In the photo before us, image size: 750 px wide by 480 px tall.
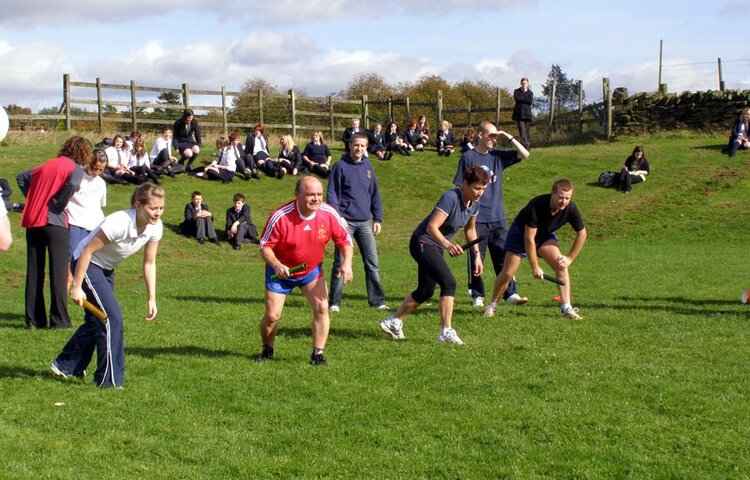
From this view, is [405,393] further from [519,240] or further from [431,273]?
[519,240]

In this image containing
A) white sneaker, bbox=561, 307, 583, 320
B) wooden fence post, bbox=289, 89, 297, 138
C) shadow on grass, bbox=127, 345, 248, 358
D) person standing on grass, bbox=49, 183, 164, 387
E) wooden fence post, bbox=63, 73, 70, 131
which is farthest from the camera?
wooden fence post, bbox=289, 89, 297, 138

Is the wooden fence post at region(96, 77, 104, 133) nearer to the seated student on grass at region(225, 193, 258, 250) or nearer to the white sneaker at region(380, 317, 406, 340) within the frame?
the seated student on grass at region(225, 193, 258, 250)

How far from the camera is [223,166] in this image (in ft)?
86.4

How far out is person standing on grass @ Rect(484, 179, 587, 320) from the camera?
10.8 m

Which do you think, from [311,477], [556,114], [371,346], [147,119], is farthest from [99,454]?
[556,114]

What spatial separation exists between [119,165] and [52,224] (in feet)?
43.9

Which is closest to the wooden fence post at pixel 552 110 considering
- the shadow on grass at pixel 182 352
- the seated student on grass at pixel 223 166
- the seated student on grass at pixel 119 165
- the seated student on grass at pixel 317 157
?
the seated student on grass at pixel 317 157

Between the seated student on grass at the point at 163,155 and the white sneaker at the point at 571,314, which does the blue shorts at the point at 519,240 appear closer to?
the white sneaker at the point at 571,314

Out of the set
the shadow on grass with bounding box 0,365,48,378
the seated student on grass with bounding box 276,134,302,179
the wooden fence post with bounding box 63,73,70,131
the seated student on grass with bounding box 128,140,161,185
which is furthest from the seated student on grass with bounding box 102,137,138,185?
the shadow on grass with bounding box 0,365,48,378

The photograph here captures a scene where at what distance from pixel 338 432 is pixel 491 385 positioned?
1.80 metres

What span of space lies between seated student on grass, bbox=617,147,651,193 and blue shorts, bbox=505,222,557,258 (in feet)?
58.9

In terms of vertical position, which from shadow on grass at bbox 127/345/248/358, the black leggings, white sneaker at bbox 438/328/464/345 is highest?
the black leggings

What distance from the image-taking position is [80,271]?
725cm

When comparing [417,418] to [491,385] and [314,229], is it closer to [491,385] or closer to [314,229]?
[491,385]
